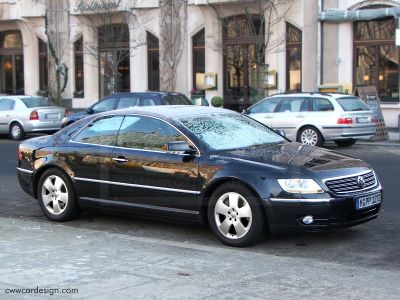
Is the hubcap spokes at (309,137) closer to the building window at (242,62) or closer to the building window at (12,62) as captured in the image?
the building window at (242,62)

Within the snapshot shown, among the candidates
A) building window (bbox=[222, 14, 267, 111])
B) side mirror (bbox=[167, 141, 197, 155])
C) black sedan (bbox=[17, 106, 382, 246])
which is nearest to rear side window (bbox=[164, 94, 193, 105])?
building window (bbox=[222, 14, 267, 111])

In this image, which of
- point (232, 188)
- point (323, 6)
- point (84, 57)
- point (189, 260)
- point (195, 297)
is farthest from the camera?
point (84, 57)

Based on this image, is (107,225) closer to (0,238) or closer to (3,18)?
(0,238)

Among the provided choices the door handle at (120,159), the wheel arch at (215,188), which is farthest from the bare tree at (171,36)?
the wheel arch at (215,188)

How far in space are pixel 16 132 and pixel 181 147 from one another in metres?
15.7

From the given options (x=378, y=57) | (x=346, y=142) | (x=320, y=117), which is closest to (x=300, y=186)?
(x=320, y=117)

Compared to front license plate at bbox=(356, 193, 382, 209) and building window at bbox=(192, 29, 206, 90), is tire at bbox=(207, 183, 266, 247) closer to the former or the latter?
front license plate at bbox=(356, 193, 382, 209)

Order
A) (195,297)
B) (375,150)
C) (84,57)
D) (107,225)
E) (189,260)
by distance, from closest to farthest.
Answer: (195,297), (189,260), (107,225), (375,150), (84,57)

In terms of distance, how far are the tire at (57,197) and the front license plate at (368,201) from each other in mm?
3538

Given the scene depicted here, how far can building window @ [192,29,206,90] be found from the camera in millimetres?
27780

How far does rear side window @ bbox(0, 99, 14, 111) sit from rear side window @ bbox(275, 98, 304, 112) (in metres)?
9.16

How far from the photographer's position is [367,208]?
24.3ft

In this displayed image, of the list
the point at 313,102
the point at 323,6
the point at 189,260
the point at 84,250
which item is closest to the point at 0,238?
the point at 84,250

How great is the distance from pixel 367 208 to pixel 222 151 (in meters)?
1.69
